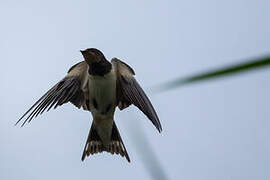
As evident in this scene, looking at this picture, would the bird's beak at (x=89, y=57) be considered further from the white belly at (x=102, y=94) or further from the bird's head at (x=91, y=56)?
the white belly at (x=102, y=94)

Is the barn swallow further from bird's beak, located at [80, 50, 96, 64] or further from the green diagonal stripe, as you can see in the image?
the green diagonal stripe

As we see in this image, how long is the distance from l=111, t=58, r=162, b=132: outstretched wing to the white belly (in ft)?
0.41

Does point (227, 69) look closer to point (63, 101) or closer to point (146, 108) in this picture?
point (146, 108)

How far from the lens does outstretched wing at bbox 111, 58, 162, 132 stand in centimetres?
521

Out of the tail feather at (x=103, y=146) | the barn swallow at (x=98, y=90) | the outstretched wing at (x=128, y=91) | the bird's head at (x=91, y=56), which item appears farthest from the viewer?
the tail feather at (x=103, y=146)

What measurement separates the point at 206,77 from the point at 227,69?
0.05 meters

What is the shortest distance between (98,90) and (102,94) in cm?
7

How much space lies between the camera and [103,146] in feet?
22.7

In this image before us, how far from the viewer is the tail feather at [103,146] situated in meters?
6.89

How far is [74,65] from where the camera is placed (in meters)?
6.73

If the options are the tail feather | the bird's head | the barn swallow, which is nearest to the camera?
the barn swallow

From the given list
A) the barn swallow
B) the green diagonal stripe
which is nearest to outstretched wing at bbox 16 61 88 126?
the barn swallow

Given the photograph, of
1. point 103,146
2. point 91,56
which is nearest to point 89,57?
point 91,56

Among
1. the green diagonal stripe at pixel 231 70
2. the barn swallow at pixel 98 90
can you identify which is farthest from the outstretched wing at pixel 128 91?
the green diagonal stripe at pixel 231 70
